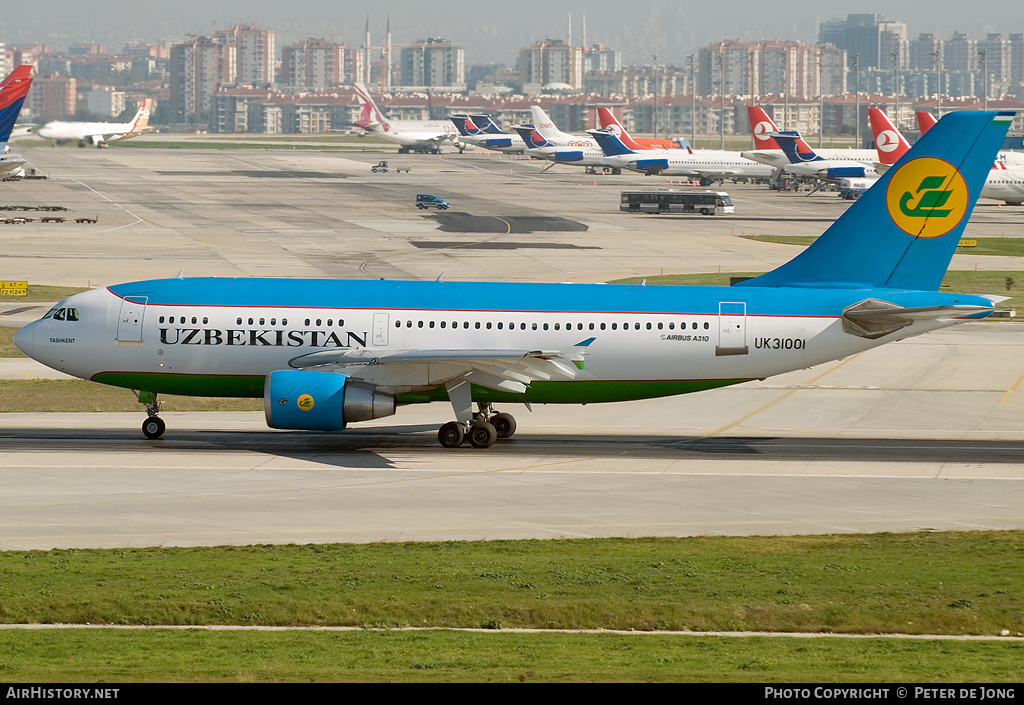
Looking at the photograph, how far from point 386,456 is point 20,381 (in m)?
20.5

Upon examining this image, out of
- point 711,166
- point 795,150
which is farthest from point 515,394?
point 711,166

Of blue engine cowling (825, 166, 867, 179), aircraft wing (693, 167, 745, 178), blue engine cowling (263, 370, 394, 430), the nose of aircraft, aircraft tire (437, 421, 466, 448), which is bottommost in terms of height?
aircraft tire (437, 421, 466, 448)

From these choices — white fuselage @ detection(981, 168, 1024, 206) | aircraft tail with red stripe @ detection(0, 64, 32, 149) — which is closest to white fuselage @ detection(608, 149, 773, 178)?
white fuselage @ detection(981, 168, 1024, 206)

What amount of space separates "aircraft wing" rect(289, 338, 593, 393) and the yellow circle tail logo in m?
10.8

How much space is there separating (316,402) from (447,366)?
13.5 feet

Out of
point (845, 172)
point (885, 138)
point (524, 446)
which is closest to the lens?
point (524, 446)

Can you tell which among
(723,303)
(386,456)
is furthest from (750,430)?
(386,456)

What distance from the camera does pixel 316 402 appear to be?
130 feet

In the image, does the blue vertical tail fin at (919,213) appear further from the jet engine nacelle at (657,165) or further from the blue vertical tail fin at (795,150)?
the jet engine nacelle at (657,165)

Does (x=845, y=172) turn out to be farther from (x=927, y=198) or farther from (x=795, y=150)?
(x=927, y=198)

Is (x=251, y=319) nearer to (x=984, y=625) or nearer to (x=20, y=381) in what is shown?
(x=20, y=381)

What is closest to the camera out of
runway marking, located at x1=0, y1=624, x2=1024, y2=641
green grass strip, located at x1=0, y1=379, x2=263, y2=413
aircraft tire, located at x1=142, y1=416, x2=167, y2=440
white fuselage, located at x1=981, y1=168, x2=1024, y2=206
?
runway marking, located at x1=0, y1=624, x2=1024, y2=641

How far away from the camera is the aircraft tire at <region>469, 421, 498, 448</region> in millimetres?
41906

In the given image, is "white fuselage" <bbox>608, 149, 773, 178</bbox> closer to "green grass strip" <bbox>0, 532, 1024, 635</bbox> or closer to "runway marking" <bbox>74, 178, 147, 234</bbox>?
"runway marking" <bbox>74, 178, 147, 234</bbox>
